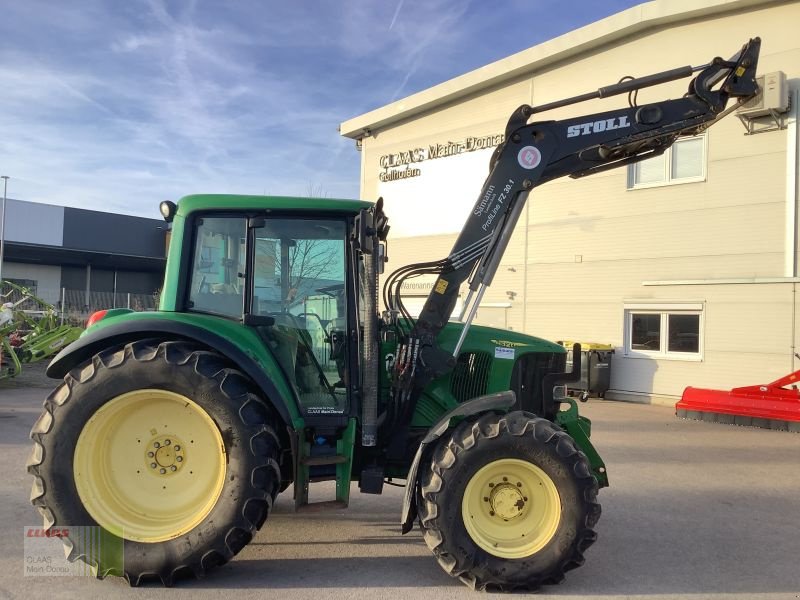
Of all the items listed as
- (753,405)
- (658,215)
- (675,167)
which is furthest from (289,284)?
(675,167)

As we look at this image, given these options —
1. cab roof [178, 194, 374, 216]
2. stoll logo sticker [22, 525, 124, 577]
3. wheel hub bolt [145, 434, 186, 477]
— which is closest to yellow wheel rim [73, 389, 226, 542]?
wheel hub bolt [145, 434, 186, 477]

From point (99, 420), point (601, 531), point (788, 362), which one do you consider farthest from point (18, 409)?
point (788, 362)

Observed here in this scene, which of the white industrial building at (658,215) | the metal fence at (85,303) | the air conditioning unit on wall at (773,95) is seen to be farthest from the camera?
the metal fence at (85,303)

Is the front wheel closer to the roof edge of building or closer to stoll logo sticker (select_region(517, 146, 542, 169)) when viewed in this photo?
stoll logo sticker (select_region(517, 146, 542, 169))

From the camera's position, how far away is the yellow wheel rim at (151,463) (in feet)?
13.1

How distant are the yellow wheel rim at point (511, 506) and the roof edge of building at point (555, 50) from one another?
12.5m

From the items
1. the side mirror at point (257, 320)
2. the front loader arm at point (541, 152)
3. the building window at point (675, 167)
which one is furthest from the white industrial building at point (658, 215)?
the side mirror at point (257, 320)

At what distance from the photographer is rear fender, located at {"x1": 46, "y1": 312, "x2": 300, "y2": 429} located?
159 inches

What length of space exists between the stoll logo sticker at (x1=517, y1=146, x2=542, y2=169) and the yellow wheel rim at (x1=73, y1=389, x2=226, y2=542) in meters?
2.79

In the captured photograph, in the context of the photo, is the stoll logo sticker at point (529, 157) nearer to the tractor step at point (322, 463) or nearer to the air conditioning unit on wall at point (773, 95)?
the tractor step at point (322, 463)

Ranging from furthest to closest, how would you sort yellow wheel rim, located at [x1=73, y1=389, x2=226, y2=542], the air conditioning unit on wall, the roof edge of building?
the roof edge of building → the air conditioning unit on wall → yellow wheel rim, located at [x1=73, y1=389, x2=226, y2=542]

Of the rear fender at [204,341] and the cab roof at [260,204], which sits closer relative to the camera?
the rear fender at [204,341]

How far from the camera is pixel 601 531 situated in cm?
529

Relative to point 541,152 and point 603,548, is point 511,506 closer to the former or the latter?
point 603,548
